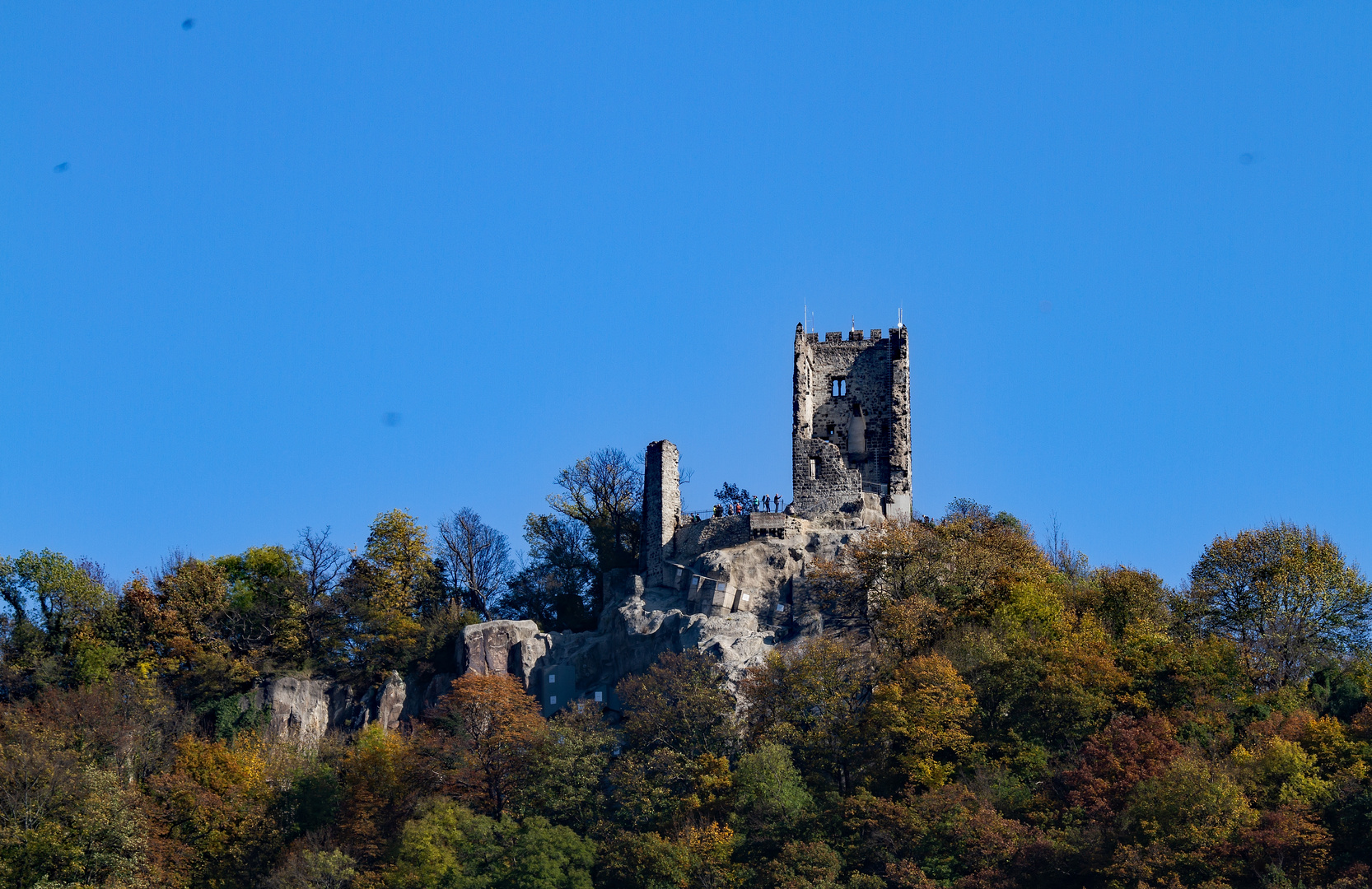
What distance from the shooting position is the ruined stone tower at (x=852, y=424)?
59.6 meters

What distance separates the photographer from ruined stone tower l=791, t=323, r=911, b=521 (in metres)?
59.6

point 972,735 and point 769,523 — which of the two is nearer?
point 972,735

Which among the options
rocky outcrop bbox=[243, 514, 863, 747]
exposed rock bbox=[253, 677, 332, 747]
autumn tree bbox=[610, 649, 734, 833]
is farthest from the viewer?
exposed rock bbox=[253, 677, 332, 747]

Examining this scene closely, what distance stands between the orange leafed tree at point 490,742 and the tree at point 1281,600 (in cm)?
2249

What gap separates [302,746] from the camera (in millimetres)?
58000

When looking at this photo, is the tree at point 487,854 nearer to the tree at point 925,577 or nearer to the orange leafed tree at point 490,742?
the orange leafed tree at point 490,742

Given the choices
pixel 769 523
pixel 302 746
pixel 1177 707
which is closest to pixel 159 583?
pixel 302 746

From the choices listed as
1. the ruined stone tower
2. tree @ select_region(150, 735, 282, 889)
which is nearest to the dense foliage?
tree @ select_region(150, 735, 282, 889)

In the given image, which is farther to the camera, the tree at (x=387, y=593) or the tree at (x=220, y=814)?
the tree at (x=387, y=593)

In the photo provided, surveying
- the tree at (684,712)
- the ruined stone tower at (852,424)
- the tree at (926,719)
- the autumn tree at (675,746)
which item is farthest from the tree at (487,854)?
the ruined stone tower at (852,424)

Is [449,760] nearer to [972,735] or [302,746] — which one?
[302,746]

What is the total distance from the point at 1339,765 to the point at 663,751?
1877cm

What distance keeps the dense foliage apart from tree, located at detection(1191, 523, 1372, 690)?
86 mm

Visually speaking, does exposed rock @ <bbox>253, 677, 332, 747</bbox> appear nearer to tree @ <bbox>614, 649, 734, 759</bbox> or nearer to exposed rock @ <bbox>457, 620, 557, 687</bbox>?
exposed rock @ <bbox>457, 620, 557, 687</bbox>
